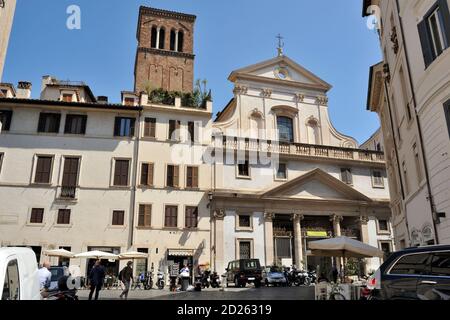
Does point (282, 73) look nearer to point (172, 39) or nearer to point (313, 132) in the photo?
point (313, 132)

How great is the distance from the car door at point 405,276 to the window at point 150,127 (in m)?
26.0

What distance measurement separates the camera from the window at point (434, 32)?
11.8 meters

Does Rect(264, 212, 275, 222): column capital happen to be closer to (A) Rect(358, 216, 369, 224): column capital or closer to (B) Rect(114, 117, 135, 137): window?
(A) Rect(358, 216, 369, 224): column capital

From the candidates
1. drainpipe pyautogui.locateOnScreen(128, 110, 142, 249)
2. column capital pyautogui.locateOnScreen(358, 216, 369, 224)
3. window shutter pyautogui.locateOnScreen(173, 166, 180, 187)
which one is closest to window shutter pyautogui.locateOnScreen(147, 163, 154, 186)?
drainpipe pyautogui.locateOnScreen(128, 110, 142, 249)

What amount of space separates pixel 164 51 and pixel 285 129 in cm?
2160

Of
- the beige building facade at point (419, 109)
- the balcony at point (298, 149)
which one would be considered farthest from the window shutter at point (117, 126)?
the beige building facade at point (419, 109)

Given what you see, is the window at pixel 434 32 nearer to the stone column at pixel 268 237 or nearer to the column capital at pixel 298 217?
the stone column at pixel 268 237

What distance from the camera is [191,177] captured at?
3061cm

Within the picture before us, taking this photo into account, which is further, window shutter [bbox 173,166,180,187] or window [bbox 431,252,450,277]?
window shutter [bbox 173,166,180,187]

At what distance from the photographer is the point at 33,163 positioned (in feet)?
93.6

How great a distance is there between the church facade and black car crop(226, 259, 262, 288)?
3369 mm

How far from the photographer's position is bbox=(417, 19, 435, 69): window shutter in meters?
12.7

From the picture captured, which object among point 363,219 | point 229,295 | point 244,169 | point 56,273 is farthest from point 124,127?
point 363,219
